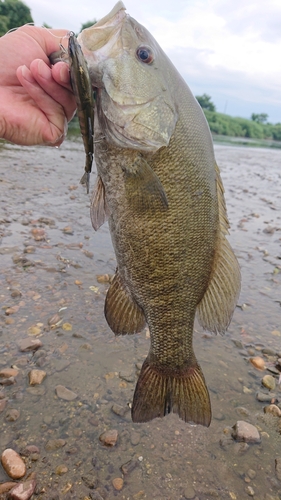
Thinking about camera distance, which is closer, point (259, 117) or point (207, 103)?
point (207, 103)

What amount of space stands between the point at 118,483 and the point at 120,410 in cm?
49

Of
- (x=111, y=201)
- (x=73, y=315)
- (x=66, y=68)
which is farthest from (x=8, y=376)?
(x=66, y=68)

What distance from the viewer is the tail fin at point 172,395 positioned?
204 cm

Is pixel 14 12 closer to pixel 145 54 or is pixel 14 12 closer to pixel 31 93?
pixel 31 93

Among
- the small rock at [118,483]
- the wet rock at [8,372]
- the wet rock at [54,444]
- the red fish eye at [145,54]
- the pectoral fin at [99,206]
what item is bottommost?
the small rock at [118,483]

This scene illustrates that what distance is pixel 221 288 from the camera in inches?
80.5

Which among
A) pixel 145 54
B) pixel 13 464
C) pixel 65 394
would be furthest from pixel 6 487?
pixel 145 54

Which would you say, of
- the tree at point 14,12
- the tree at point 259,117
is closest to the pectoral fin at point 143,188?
the tree at point 14,12

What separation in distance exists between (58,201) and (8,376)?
4.73m

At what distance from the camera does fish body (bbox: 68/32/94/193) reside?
137 centimetres

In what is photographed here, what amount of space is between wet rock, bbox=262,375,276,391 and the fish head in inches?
84.8

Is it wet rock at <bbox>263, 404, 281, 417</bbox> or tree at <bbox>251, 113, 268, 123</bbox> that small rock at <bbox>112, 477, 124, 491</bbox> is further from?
tree at <bbox>251, 113, 268, 123</bbox>

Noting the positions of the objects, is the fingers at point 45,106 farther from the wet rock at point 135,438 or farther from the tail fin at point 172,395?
the wet rock at point 135,438

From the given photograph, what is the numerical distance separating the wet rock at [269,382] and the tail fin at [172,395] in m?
1.07
